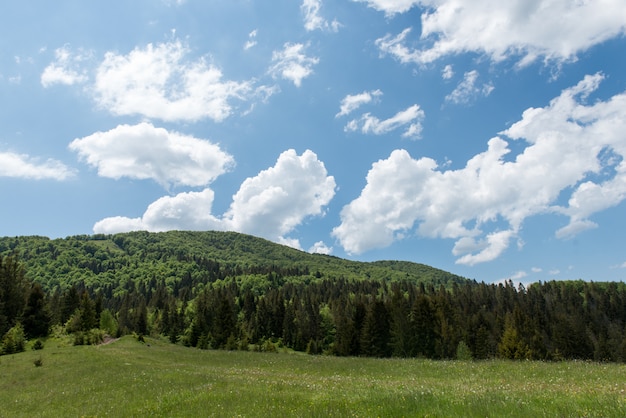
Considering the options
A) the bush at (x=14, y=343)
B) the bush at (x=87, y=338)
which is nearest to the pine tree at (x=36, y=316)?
the bush at (x=87, y=338)

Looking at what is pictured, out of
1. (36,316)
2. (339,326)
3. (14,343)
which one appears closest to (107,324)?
(36,316)

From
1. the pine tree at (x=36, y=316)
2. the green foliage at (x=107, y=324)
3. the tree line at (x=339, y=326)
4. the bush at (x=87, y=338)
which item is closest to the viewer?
the bush at (x=87, y=338)

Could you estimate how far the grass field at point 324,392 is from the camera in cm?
1155

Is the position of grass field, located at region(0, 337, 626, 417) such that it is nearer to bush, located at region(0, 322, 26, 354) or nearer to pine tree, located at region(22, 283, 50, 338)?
bush, located at region(0, 322, 26, 354)

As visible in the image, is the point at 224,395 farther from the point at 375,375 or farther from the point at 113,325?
the point at 113,325

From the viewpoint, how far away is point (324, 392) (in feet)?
55.1

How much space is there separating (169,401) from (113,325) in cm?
8989

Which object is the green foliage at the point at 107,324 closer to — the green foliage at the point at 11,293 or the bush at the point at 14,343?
the green foliage at the point at 11,293

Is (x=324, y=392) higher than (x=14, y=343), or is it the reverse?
(x=324, y=392)

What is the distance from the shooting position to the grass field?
37.9ft

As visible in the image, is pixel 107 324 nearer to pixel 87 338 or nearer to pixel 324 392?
pixel 87 338

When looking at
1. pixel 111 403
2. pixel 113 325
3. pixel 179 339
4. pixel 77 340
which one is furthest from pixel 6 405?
pixel 179 339

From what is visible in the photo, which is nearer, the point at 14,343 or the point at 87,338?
the point at 14,343

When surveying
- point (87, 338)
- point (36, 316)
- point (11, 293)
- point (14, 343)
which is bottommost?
point (14, 343)
